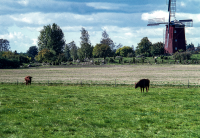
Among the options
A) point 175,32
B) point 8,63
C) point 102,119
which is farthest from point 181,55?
point 102,119

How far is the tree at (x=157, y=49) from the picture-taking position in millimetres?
148750

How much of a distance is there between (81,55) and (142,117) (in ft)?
474

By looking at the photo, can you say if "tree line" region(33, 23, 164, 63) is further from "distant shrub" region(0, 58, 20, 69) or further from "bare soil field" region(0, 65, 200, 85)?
"bare soil field" region(0, 65, 200, 85)

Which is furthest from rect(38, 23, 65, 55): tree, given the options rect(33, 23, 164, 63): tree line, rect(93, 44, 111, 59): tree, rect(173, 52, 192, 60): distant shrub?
rect(173, 52, 192, 60): distant shrub

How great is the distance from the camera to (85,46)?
157m

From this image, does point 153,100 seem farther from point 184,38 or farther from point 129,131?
point 184,38

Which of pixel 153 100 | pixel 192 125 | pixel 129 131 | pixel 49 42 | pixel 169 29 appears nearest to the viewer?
pixel 129 131

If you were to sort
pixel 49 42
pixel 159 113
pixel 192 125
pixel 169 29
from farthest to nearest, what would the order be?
1. pixel 49 42
2. pixel 169 29
3. pixel 159 113
4. pixel 192 125

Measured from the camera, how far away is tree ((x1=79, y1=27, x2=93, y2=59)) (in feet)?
514

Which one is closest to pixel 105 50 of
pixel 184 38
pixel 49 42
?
pixel 49 42

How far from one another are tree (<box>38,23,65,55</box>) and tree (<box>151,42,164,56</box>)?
6004cm

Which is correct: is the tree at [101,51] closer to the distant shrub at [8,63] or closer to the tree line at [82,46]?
the tree line at [82,46]

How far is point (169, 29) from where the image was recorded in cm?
12925

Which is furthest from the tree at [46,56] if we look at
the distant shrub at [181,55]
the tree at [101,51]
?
the distant shrub at [181,55]
